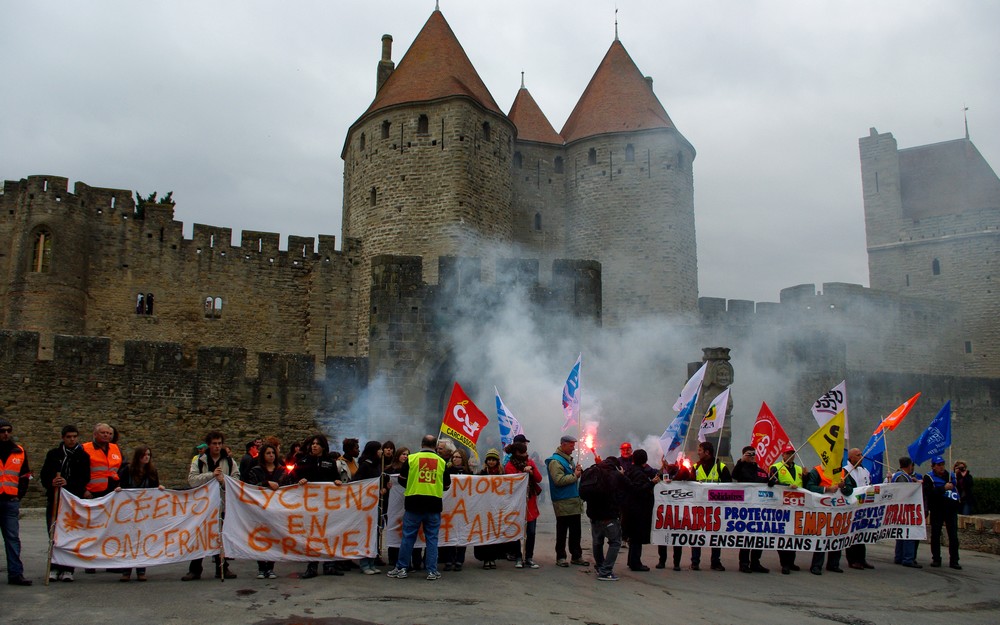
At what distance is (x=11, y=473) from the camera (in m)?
7.73

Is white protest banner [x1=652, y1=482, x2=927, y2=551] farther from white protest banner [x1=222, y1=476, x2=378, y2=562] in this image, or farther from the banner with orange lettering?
the banner with orange lettering

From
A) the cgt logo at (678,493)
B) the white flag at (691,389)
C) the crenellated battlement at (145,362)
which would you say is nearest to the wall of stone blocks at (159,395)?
the crenellated battlement at (145,362)

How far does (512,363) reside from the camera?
16781 millimetres

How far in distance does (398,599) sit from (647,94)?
29.5 m

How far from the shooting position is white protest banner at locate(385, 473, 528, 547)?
370 inches

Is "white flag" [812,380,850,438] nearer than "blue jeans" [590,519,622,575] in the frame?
No

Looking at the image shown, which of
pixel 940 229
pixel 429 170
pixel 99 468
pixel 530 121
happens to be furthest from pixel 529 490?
pixel 940 229

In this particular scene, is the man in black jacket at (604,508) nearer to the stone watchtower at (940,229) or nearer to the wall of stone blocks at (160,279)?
the wall of stone blocks at (160,279)

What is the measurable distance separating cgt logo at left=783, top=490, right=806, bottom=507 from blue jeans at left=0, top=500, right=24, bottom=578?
8.34m

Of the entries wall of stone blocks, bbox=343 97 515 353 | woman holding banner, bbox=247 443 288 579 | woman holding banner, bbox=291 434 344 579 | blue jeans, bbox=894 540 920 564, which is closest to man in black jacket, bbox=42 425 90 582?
woman holding banner, bbox=247 443 288 579

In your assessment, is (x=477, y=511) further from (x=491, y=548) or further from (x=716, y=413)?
(x=716, y=413)

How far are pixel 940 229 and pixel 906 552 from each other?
34.0 metres

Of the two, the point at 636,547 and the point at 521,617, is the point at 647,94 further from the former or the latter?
the point at 521,617

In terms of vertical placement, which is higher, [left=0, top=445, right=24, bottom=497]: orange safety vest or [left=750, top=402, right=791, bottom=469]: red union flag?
[left=750, top=402, right=791, bottom=469]: red union flag
